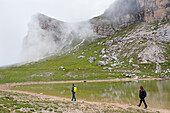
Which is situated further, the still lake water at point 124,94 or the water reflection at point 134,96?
the still lake water at point 124,94

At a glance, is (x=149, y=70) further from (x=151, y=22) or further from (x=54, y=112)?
(x=151, y=22)

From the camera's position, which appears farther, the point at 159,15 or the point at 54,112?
the point at 159,15

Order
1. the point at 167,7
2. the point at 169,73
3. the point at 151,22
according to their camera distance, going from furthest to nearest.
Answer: the point at 151,22 < the point at 167,7 < the point at 169,73

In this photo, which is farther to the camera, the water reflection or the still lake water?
the still lake water

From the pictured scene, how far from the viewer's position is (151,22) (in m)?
190

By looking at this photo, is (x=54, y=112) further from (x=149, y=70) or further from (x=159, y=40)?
(x=159, y=40)

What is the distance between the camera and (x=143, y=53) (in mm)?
114375

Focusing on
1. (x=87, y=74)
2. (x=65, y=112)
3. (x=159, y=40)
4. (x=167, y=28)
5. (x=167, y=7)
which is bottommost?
(x=65, y=112)

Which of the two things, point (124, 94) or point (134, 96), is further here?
point (124, 94)

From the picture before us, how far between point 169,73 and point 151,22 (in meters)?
135

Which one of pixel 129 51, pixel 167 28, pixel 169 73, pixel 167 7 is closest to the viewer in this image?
pixel 169 73

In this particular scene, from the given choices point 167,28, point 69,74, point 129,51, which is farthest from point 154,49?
point 69,74

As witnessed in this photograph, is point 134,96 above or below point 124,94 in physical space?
below

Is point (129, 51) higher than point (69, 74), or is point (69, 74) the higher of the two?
point (129, 51)
